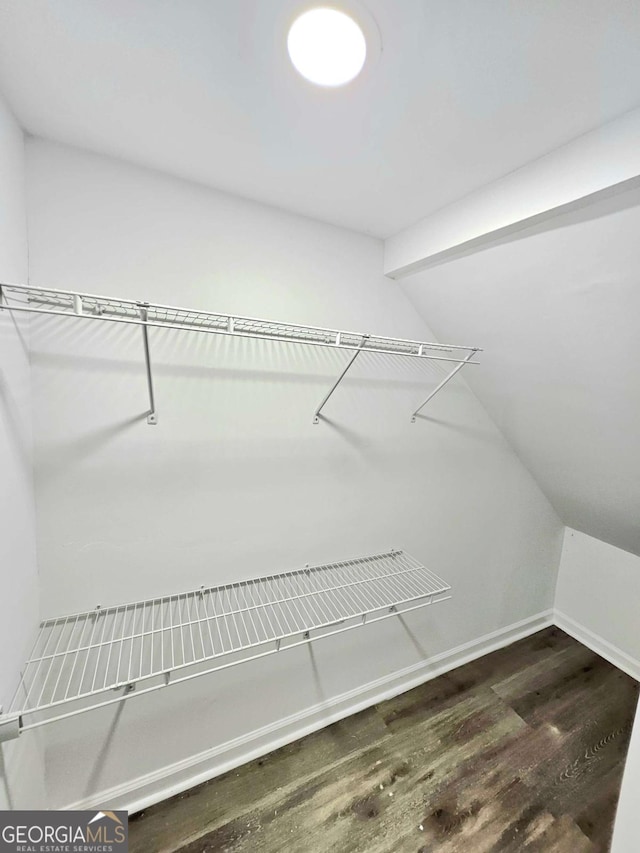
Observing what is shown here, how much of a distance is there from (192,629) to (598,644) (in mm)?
2863

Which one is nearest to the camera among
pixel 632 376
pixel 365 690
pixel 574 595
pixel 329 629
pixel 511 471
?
pixel 632 376

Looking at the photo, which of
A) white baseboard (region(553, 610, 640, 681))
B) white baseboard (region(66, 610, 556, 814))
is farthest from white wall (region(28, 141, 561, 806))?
white baseboard (region(553, 610, 640, 681))

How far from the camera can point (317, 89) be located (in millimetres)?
752

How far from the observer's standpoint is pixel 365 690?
6.11 ft

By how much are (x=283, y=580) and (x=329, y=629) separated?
1.37ft

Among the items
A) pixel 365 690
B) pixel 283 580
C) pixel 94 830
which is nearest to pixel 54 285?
pixel 283 580

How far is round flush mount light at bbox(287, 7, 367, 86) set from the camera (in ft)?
2.04

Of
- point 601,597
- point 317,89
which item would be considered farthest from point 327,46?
point 601,597

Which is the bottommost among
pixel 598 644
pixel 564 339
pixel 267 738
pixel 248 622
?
pixel 598 644

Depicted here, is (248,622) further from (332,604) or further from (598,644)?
(598,644)

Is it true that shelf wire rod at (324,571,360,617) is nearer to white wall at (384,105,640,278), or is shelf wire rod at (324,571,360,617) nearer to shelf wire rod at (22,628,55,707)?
shelf wire rod at (22,628,55,707)

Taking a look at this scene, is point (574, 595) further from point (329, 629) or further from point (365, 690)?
point (329, 629)

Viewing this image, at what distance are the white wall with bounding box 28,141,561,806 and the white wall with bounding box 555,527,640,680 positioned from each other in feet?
4.83

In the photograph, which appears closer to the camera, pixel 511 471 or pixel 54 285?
pixel 54 285
